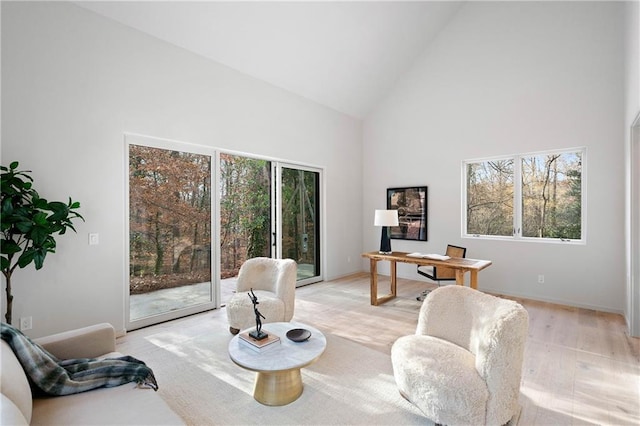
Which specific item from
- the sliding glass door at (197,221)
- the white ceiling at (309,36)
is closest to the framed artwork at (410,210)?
the sliding glass door at (197,221)

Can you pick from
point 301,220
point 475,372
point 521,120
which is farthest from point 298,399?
point 521,120

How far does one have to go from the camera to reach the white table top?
2031mm

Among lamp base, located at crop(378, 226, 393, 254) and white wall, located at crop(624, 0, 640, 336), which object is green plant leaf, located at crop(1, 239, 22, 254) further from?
white wall, located at crop(624, 0, 640, 336)

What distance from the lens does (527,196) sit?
16.6ft

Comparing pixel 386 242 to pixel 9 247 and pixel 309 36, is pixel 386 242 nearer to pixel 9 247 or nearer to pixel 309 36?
pixel 309 36

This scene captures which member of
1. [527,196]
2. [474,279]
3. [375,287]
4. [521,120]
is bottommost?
[375,287]

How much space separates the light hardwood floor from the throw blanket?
1454 mm

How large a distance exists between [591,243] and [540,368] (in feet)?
8.65

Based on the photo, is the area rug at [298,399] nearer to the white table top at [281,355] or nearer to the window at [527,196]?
the white table top at [281,355]

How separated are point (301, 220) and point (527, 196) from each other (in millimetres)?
3755

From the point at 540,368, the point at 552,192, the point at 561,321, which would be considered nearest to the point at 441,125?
the point at 552,192

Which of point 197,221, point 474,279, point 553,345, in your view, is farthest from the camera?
point 197,221

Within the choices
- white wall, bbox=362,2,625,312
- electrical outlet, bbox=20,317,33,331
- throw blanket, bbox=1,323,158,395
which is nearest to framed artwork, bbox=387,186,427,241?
white wall, bbox=362,2,625,312

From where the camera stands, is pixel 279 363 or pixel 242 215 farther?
pixel 242 215
